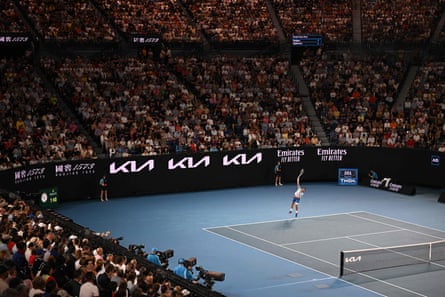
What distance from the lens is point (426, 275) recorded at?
958 inches

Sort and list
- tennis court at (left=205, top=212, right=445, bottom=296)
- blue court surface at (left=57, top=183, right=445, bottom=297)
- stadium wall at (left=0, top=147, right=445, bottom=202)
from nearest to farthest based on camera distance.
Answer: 1. blue court surface at (left=57, top=183, right=445, bottom=297)
2. tennis court at (left=205, top=212, right=445, bottom=296)
3. stadium wall at (left=0, top=147, right=445, bottom=202)

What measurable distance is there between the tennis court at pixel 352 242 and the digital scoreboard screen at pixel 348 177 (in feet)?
28.1

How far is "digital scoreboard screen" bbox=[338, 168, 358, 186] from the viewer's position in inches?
1703

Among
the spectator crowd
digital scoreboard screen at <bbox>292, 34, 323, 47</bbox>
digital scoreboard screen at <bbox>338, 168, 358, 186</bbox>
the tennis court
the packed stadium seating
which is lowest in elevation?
the tennis court

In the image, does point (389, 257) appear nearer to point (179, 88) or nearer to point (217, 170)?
point (217, 170)

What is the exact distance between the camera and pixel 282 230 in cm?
3109

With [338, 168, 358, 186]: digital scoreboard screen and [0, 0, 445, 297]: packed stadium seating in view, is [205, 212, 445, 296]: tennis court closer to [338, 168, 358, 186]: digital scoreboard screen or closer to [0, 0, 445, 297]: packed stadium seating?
[338, 168, 358, 186]: digital scoreboard screen

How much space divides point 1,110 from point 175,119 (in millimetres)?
9641

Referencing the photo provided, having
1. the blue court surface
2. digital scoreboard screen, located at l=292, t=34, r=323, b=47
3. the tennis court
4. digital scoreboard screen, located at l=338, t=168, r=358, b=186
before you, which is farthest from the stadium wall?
the tennis court

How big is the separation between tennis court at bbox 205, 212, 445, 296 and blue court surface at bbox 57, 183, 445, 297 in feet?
0.11

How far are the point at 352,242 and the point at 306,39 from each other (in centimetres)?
2217

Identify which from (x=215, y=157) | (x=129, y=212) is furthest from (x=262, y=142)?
(x=129, y=212)

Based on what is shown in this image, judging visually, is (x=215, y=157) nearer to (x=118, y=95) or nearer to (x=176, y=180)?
(x=176, y=180)

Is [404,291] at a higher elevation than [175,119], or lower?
lower
